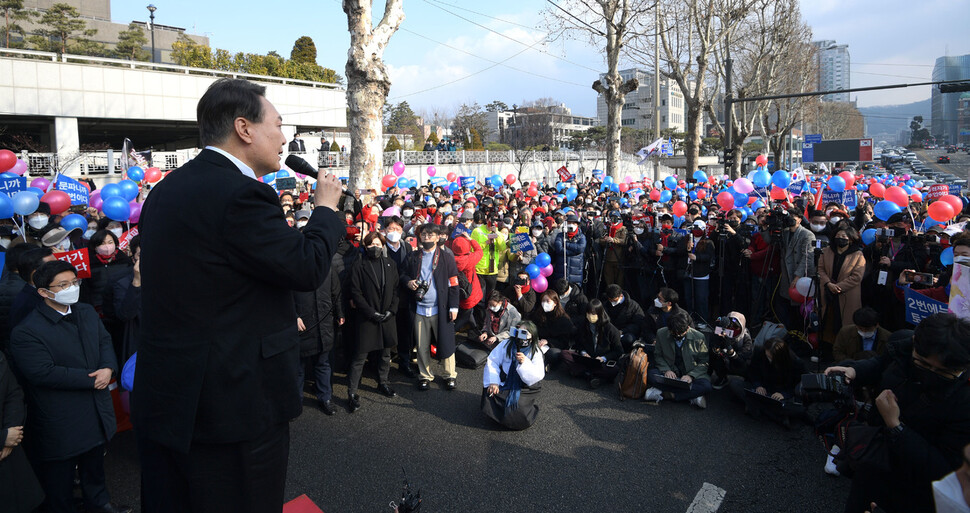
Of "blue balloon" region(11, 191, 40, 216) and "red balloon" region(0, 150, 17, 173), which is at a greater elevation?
"red balloon" region(0, 150, 17, 173)

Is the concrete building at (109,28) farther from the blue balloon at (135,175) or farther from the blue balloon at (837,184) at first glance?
the blue balloon at (837,184)

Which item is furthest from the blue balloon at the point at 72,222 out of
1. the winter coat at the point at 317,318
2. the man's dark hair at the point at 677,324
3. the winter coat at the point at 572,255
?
the man's dark hair at the point at 677,324

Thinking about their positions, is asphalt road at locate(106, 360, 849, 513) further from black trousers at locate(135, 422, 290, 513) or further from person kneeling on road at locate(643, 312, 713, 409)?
black trousers at locate(135, 422, 290, 513)

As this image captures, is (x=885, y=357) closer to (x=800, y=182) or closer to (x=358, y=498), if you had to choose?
(x=358, y=498)

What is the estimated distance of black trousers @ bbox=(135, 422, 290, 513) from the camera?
1.58m

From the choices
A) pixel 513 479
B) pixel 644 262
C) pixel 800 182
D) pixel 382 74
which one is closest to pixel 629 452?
pixel 513 479

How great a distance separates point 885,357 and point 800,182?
13.5 metres

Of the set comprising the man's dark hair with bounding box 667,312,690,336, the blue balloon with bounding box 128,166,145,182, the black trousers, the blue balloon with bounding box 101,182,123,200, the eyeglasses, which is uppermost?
the blue balloon with bounding box 128,166,145,182

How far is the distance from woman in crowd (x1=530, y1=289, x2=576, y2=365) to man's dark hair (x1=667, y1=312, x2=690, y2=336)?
1422 mm

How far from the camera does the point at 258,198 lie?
60.9 inches

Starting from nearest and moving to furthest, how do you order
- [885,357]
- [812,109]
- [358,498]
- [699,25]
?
[885,357]
[358,498]
[699,25]
[812,109]

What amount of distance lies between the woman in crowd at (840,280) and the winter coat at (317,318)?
19.0 feet

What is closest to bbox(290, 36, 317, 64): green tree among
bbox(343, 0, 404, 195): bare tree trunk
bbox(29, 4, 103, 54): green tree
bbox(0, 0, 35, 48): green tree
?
bbox(29, 4, 103, 54): green tree

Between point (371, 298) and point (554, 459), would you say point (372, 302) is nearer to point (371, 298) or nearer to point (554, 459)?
point (371, 298)
